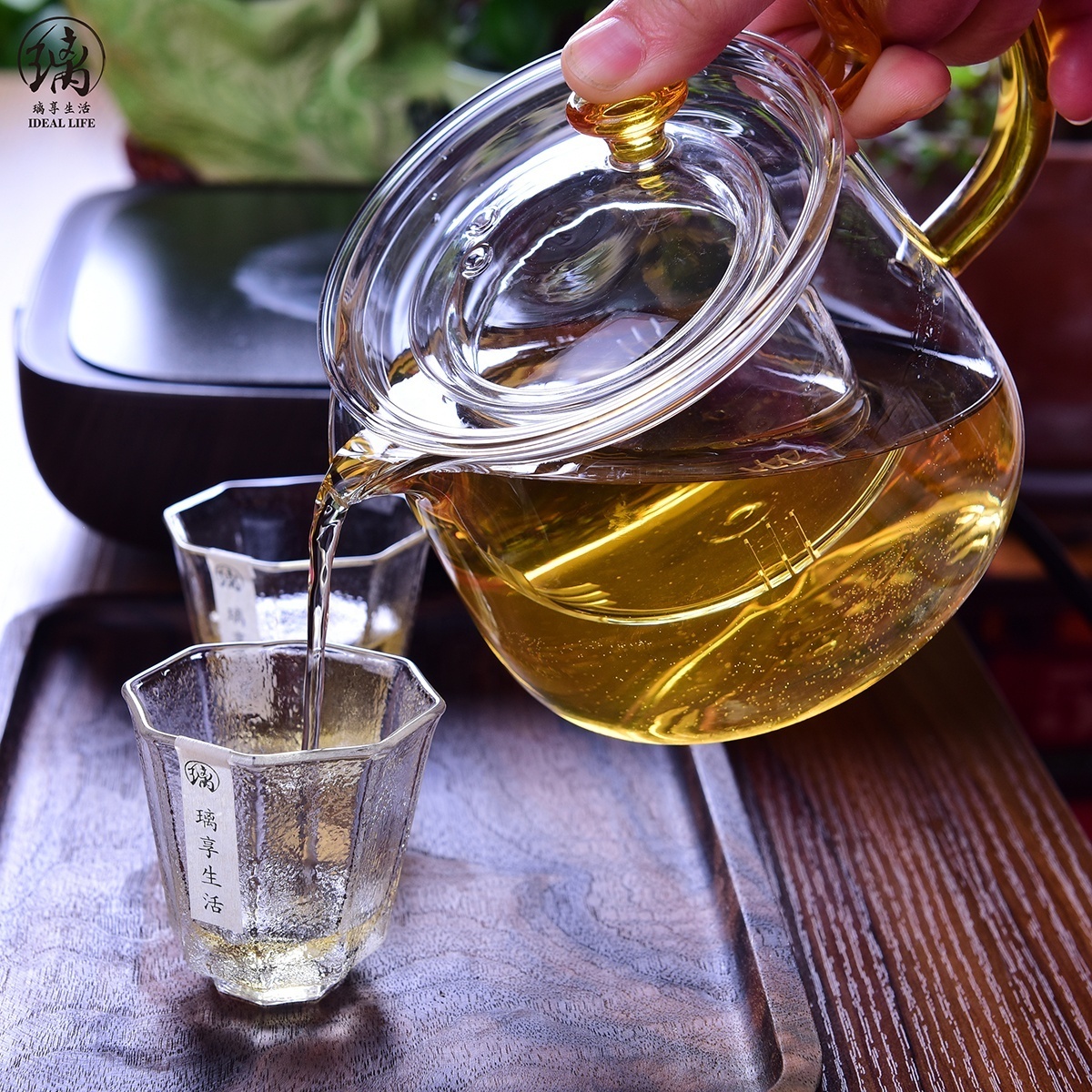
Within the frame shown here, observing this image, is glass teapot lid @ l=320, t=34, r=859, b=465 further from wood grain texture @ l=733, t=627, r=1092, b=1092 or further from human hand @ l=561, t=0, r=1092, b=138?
wood grain texture @ l=733, t=627, r=1092, b=1092

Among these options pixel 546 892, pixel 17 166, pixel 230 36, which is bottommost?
pixel 17 166

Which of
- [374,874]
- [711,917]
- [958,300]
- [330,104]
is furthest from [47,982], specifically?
[330,104]

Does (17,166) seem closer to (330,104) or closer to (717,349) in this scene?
(330,104)

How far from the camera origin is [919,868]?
0.63m

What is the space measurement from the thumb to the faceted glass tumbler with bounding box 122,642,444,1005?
23cm

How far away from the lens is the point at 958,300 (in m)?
0.48

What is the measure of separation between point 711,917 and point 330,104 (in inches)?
32.6

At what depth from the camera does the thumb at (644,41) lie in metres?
0.42

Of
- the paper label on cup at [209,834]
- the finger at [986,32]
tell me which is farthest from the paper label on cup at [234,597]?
the finger at [986,32]

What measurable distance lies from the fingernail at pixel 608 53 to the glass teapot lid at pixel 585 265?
3cm

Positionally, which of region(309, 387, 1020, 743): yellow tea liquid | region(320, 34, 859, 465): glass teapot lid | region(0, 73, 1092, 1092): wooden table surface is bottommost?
region(0, 73, 1092, 1092): wooden table surface

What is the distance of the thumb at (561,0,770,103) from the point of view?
0.42m
